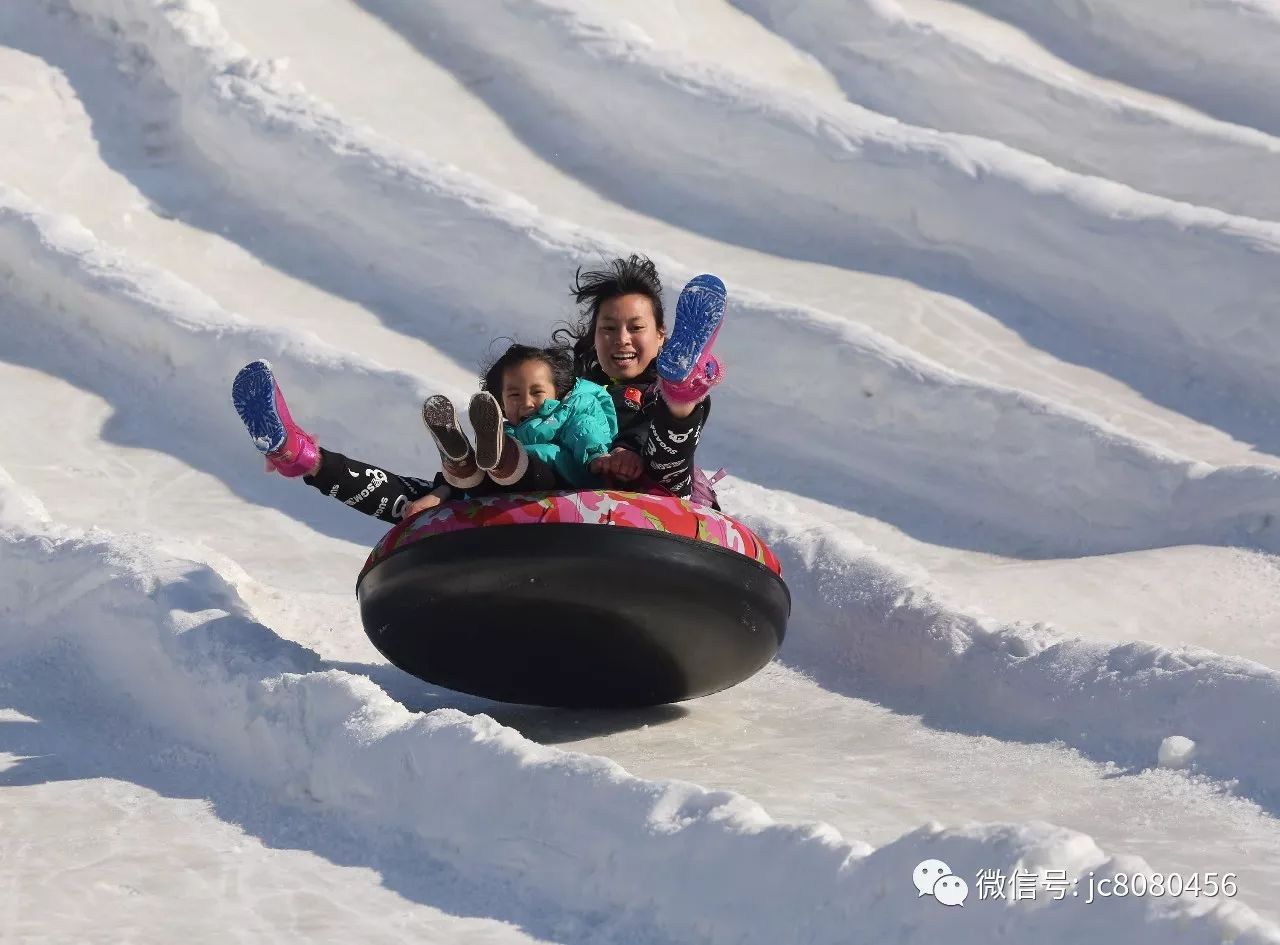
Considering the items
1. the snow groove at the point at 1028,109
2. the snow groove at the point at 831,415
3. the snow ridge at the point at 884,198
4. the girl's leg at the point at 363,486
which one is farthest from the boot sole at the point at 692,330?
the snow groove at the point at 1028,109

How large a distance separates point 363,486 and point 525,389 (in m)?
0.53

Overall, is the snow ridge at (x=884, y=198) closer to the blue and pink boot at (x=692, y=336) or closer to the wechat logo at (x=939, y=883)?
the blue and pink boot at (x=692, y=336)

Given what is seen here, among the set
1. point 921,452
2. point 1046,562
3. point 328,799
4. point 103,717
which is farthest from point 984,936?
point 921,452

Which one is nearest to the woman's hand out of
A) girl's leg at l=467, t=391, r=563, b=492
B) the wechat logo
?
girl's leg at l=467, t=391, r=563, b=492

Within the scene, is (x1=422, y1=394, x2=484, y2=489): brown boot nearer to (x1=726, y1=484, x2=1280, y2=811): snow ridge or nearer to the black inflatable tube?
the black inflatable tube

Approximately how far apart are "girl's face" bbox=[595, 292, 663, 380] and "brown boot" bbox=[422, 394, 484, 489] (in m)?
0.70

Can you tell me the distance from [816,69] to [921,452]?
368 centimetres

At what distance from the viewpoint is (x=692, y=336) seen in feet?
12.4

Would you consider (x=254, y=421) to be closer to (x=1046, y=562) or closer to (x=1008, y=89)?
(x=1046, y=562)

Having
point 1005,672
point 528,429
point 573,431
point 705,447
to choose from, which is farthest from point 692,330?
point 705,447

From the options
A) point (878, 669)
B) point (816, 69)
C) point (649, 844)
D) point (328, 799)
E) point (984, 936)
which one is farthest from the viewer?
point (816, 69)

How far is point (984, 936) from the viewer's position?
270 centimetres

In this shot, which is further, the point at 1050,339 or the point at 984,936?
the point at 1050,339

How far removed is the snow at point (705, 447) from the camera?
10.9 feet
